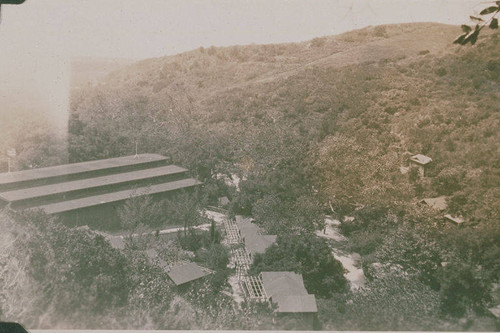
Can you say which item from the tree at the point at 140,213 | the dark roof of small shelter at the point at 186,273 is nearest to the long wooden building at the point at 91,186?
the tree at the point at 140,213

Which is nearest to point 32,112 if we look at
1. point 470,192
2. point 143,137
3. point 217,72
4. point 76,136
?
point 76,136

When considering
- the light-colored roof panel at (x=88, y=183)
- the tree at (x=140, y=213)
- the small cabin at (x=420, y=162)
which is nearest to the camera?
the small cabin at (x=420, y=162)

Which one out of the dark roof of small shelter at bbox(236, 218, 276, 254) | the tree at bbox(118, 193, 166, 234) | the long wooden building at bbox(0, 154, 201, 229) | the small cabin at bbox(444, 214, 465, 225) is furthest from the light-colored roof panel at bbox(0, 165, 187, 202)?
the small cabin at bbox(444, 214, 465, 225)

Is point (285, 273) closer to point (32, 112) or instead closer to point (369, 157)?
point (369, 157)

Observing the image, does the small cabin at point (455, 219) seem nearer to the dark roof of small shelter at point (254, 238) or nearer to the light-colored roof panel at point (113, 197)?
the dark roof of small shelter at point (254, 238)

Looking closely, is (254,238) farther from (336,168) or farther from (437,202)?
(437,202)

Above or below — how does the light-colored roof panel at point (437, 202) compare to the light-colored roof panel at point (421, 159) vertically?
below

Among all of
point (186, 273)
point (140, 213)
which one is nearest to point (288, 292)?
point (186, 273)
